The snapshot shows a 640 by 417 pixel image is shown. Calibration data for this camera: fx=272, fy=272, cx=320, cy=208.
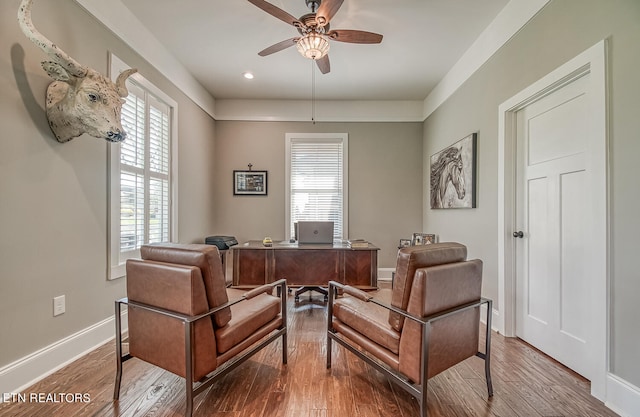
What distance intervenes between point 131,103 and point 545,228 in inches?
152

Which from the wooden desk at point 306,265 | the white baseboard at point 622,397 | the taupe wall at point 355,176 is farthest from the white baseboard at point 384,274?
the white baseboard at point 622,397

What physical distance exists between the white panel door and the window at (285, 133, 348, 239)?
2731 millimetres

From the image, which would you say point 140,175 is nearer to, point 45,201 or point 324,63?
point 45,201

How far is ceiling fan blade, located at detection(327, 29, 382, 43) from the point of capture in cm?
227

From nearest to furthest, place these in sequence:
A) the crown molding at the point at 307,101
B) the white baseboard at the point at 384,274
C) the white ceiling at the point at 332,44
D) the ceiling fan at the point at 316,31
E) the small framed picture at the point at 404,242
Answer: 1. the ceiling fan at the point at 316,31
2. the crown molding at the point at 307,101
3. the white ceiling at the point at 332,44
4. the small framed picture at the point at 404,242
5. the white baseboard at the point at 384,274

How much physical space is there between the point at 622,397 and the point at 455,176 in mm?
2400

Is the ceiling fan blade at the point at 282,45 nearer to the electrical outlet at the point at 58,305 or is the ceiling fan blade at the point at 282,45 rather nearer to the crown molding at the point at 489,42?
the crown molding at the point at 489,42

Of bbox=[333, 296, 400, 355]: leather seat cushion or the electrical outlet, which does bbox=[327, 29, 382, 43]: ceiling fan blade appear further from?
the electrical outlet

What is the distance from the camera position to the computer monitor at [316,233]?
3367mm

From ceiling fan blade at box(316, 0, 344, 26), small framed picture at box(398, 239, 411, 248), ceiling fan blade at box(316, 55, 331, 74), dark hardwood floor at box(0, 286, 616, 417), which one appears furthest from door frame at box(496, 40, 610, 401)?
small framed picture at box(398, 239, 411, 248)

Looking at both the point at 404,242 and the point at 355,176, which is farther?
the point at 355,176

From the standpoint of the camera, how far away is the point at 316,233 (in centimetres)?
337

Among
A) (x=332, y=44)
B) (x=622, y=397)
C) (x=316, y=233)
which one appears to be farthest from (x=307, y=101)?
(x=622, y=397)

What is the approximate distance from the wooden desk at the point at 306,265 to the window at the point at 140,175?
0.95m
